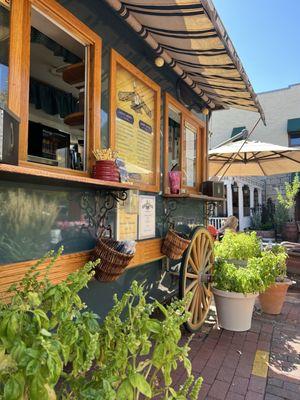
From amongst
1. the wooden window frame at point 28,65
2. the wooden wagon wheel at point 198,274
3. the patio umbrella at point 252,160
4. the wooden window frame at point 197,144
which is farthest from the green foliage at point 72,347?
the patio umbrella at point 252,160

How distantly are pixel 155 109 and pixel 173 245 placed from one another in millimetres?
1428

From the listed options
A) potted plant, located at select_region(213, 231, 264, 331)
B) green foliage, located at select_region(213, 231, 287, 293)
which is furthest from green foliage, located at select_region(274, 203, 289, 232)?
potted plant, located at select_region(213, 231, 264, 331)

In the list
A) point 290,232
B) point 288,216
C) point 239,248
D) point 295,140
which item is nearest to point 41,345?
point 239,248

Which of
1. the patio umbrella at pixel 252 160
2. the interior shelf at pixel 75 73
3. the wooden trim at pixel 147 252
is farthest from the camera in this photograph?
the patio umbrella at pixel 252 160

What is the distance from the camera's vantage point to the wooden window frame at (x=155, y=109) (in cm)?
250

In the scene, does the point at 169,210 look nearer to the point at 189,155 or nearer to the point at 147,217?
the point at 147,217

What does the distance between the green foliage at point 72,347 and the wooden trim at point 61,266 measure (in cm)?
44

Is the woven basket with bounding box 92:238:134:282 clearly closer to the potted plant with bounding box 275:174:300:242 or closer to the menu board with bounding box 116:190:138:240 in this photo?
the menu board with bounding box 116:190:138:240

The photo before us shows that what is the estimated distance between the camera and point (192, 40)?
251 cm

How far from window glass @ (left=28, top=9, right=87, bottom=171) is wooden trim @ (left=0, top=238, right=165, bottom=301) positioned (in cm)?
67

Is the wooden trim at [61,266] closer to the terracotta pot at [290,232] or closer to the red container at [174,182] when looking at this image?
the red container at [174,182]

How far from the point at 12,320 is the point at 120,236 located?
1.75 meters

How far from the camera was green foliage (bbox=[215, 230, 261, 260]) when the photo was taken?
393 centimetres

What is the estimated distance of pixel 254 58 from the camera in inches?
393
